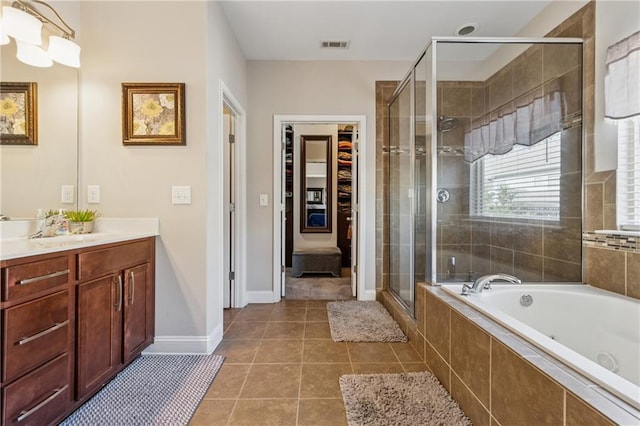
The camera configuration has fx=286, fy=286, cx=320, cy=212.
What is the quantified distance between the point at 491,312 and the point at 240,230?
7.46ft

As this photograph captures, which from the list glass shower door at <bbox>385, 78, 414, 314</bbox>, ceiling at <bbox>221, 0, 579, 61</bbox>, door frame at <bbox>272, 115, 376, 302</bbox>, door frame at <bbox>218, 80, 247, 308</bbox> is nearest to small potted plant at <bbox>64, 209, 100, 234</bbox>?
door frame at <bbox>218, 80, 247, 308</bbox>

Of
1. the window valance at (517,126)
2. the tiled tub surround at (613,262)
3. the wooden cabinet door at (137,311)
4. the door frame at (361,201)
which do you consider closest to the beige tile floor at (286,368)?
the wooden cabinet door at (137,311)

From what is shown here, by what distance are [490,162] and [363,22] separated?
5.46 ft

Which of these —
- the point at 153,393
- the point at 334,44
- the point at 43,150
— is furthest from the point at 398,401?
the point at 334,44

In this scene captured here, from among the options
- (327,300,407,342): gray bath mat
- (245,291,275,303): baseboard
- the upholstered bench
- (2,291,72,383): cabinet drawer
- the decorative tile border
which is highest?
the decorative tile border

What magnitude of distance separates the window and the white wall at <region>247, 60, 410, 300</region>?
112 centimetres

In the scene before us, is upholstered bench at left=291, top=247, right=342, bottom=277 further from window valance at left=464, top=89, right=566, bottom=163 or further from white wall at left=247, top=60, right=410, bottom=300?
window valance at left=464, top=89, right=566, bottom=163

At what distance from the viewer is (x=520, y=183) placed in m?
2.36

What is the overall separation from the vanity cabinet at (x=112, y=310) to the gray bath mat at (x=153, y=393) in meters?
0.10

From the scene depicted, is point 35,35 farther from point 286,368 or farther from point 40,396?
point 286,368

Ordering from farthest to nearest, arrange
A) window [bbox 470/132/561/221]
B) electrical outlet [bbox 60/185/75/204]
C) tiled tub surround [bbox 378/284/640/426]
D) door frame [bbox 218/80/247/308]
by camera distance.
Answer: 1. door frame [bbox 218/80/247/308]
2. window [bbox 470/132/561/221]
3. electrical outlet [bbox 60/185/75/204]
4. tiled tub surround [bbox 378/284/640/426]

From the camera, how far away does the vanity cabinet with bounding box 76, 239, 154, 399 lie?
141 centimetres

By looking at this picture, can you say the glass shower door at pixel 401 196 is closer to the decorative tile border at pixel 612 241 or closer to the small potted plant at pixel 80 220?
the decorative tile border at pixel 612 241

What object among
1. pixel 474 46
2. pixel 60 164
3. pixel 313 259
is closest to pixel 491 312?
pixel 474 46
